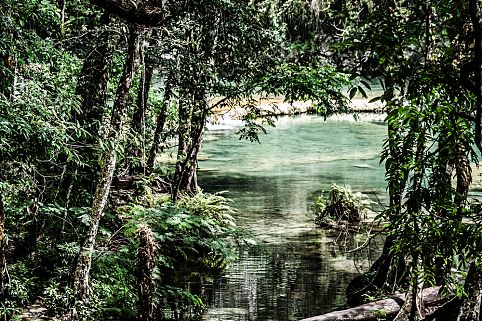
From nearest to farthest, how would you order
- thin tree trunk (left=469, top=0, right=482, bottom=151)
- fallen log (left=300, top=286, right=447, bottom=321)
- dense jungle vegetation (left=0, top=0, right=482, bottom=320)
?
thin tree trunk (left=469, top=0, right=482, bottom=151)
dense jungle vegetation (left=0, top=0, right=482, bottom=320)
fallen log (left=300, top=286, right=447, bottom=321)

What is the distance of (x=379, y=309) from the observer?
211 inches

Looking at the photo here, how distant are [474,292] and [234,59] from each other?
166 inches

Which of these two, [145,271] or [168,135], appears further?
[168,135]

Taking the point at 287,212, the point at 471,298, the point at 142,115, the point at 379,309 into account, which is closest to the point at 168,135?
the point at 142,115

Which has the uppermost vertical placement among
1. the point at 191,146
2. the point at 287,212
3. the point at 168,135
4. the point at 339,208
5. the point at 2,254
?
the point at 168,135

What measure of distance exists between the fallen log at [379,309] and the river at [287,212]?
915mm

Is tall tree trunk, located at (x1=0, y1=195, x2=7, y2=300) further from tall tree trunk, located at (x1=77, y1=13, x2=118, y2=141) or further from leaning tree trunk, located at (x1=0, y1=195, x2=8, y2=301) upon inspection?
tall tree trunk, located at (x1=77, y1=13, x2=118, y2=141)

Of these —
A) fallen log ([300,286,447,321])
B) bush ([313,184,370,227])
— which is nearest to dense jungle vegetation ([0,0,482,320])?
fallen log ([300,286,447,321])

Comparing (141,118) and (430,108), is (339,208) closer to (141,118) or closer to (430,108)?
(141,118)

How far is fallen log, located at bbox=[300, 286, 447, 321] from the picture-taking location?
5.22 meters

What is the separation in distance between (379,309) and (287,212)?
5.38 meters

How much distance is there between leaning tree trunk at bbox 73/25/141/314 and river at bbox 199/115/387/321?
78.0 inches

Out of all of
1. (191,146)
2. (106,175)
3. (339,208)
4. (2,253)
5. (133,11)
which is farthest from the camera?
(339,208)

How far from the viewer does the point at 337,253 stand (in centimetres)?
843
